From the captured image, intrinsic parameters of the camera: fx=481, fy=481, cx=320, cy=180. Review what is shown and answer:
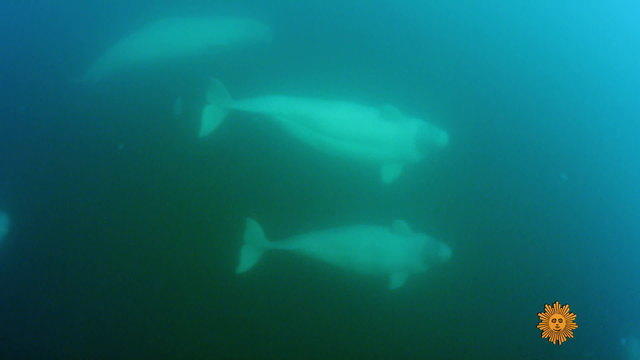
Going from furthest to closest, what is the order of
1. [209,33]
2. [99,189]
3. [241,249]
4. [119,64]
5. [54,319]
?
[209,33]
[119,64]
[99,189]
[241,249]
[54,319]

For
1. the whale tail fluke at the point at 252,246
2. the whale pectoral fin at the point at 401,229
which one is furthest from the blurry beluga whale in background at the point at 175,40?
the whale pectoral fin at the point at 401,229

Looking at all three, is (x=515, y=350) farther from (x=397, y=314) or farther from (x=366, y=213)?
(x=366, y=213)

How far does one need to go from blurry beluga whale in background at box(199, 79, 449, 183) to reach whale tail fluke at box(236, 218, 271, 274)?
4.85ft

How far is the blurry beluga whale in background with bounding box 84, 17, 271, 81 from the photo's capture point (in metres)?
7.79

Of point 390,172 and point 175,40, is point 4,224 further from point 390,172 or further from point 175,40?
point 390,172

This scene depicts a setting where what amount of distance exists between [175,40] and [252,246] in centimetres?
414

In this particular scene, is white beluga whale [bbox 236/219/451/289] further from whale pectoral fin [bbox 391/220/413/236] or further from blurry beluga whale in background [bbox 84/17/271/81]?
blurry beluga whale in background [bbox 84/17/271/81]

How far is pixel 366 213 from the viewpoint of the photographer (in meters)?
6.43

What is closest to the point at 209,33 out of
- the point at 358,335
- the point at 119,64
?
the point at 119,64

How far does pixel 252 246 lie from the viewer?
19.3 ft

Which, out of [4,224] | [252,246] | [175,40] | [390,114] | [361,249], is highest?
[175,40]

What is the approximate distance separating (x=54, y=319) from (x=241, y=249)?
7.40 feet

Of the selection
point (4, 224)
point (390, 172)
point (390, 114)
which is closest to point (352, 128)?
point (390, 114)

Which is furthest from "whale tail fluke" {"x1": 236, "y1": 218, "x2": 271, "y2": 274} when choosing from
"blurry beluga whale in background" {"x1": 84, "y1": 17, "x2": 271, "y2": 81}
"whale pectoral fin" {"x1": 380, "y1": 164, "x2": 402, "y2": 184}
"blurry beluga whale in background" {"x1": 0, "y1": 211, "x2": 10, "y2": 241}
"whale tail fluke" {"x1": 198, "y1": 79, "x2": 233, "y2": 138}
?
"blurry beluga whale in background" {"x1": 84, "y1": 17, "x2": 271, "y2": 81}
